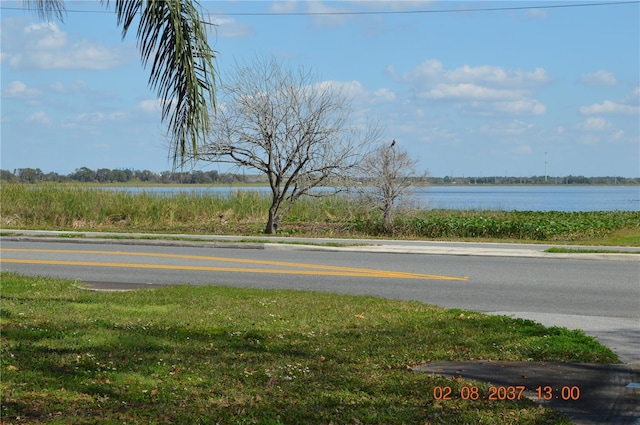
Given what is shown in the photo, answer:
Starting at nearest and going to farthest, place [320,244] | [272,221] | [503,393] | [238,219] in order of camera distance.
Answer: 1. [503,393]
2. [320,244]
3. [272,221]
4. [238,219]

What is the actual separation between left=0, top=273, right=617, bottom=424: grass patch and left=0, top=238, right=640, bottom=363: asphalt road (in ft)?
5.44

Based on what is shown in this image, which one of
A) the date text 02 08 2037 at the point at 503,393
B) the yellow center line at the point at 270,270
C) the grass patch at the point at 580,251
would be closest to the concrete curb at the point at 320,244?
the grass patch at the point at 580,251

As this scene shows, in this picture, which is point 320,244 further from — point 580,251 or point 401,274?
point 580,251

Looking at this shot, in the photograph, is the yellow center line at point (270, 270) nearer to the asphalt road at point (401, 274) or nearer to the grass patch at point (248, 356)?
the asphalt road at point (401, 274)

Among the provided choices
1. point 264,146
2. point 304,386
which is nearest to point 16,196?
point 264,146

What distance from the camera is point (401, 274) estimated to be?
50.0 ft

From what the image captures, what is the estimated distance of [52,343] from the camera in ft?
23.4

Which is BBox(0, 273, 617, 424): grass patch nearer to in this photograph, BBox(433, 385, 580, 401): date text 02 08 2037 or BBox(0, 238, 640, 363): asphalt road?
BBox(433, 385, 580, 401): date text 02 08 2037

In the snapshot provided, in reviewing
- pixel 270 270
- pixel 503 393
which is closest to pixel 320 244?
pixel 270 270

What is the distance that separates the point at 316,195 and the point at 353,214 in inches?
139

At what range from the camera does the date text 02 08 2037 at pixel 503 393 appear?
5.88 m

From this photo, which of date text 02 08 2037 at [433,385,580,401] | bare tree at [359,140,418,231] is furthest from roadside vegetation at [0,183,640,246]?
date text 02 08 2037 at [433,385,580,401]

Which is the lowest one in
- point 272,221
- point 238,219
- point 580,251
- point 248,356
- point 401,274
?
point 401,274

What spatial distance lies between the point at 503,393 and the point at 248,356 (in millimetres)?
2324
